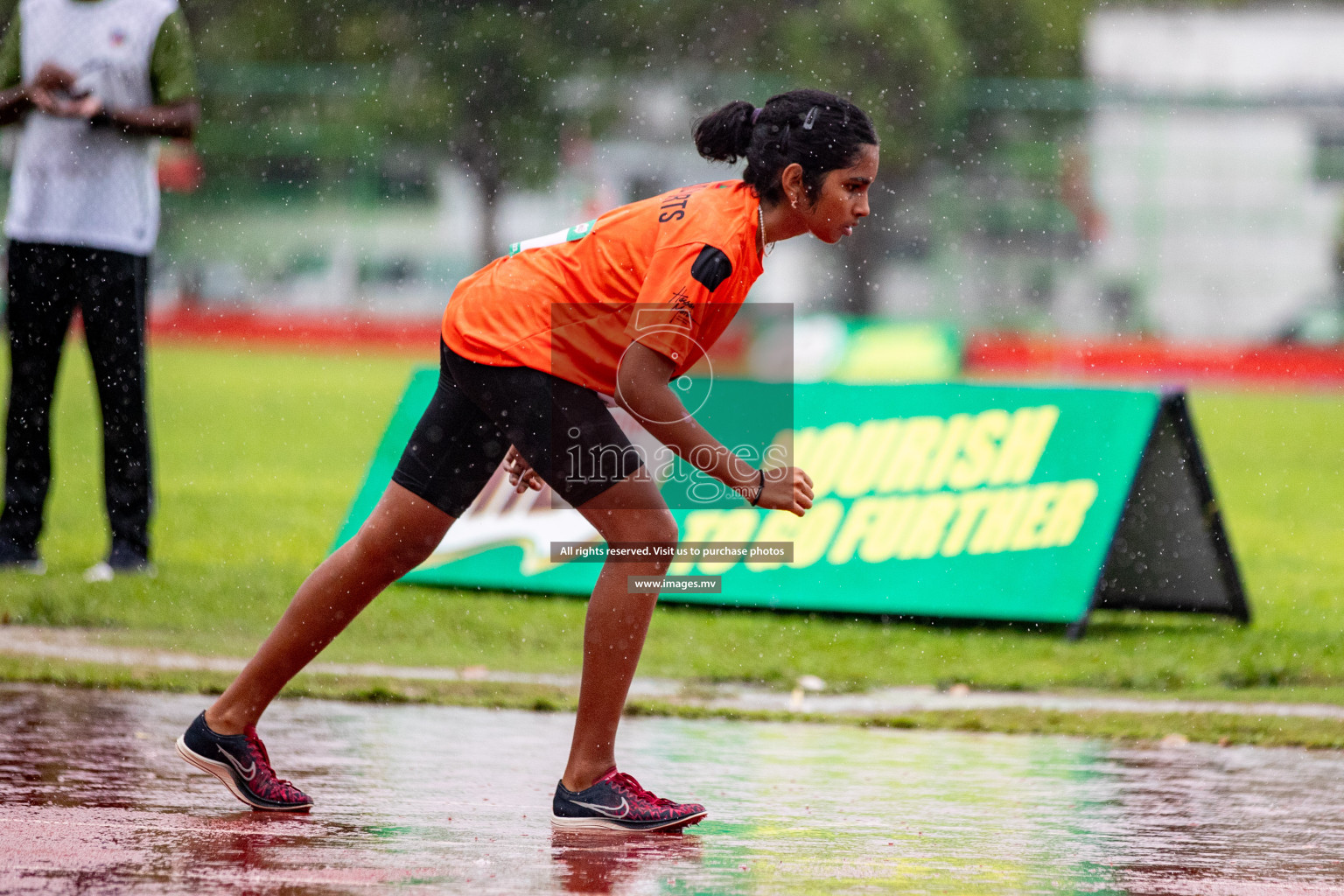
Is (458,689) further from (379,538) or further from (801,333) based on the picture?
(801,333)

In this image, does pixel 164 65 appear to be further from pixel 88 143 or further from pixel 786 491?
pixel 786 491

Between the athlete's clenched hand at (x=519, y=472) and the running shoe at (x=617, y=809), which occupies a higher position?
the athlete's clenched hand at (x=519, y=472)

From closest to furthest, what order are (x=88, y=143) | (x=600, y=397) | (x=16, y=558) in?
(x=600, y=397), (x=88, y=143), (x=16, y=558)

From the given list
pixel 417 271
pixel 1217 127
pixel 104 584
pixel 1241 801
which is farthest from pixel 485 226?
pixel 1241 801

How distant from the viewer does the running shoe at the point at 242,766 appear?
3.94 meters

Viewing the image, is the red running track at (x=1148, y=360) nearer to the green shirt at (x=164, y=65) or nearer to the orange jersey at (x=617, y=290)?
the green shirt at (x=164, y=65)

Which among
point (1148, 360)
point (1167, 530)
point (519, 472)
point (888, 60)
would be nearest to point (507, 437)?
point (519, 472)

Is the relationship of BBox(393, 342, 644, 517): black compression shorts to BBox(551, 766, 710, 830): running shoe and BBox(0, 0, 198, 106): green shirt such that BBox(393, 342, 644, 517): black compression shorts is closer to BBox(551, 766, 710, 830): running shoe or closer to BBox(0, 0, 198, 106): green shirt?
BBox(551, 766, 710, 830): running shoe

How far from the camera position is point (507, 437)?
12.7 ft

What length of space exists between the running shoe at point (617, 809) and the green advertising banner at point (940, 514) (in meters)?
3.04

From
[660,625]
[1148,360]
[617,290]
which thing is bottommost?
[1148,360]

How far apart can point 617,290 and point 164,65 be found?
4.25 m

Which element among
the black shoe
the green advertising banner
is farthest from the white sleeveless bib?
the green advertising banner

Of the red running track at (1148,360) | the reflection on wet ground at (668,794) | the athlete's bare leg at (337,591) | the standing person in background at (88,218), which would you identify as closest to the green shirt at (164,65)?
the standing person in background at (88,218)
